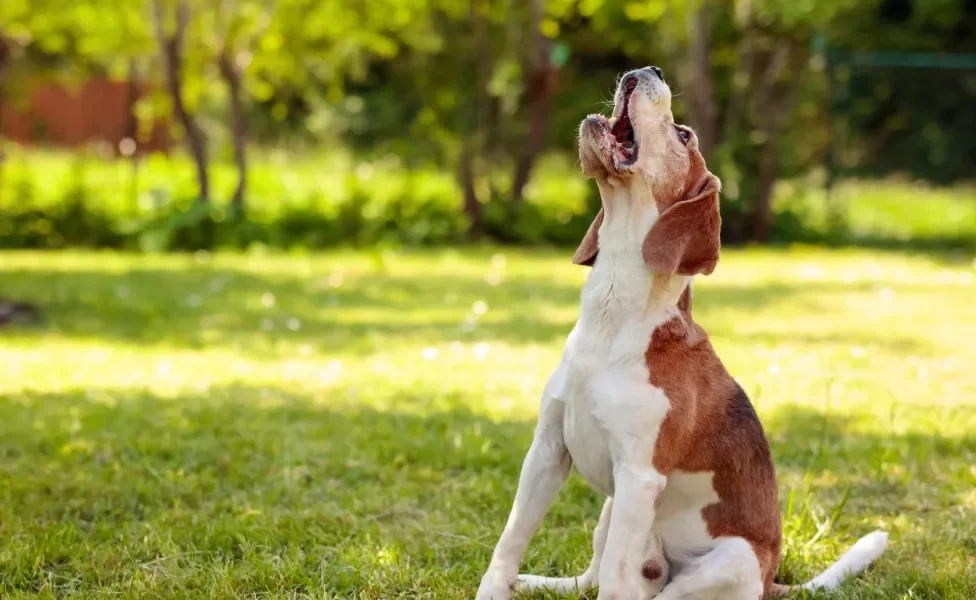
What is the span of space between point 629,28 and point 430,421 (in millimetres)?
13057

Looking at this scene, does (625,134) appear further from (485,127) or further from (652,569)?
(485,127)

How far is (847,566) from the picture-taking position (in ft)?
11.2

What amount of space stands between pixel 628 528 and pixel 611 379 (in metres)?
0.36

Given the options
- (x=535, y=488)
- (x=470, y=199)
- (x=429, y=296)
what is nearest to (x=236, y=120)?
(x=470, y=199)

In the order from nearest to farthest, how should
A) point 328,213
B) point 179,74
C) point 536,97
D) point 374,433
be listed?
1. point 374,433
2. point 179,74
3. point 328,213
4. point 536,97

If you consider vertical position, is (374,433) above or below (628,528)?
below

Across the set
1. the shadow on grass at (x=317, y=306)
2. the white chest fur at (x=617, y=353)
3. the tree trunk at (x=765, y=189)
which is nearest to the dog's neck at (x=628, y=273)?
the white chest fur at (x=617, y=353)

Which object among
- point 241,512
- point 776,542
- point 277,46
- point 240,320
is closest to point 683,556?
point 776,542

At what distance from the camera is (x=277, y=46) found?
46.8 ft

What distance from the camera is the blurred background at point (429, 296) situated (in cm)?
384

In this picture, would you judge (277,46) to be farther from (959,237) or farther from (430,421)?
(430,421)

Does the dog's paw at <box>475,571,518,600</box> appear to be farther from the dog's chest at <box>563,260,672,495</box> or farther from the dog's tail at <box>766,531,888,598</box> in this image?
the dog's tail at <box>766,531,888,598</box>

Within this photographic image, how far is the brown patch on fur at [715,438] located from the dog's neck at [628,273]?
0.27 feet

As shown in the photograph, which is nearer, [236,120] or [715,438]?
[715,438]
